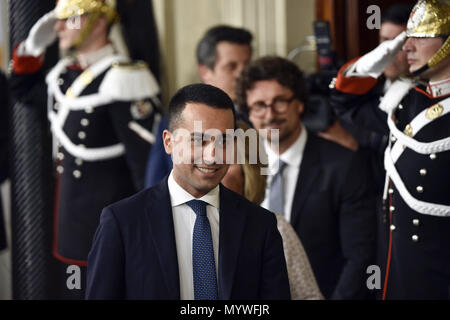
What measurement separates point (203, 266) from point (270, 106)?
0.92 meters

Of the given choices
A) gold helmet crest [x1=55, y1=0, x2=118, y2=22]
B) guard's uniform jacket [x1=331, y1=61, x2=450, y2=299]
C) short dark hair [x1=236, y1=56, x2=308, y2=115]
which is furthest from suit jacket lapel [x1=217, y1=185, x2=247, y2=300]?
gold helmet crest [x1=55, y1=0, x2=118, y2=22]

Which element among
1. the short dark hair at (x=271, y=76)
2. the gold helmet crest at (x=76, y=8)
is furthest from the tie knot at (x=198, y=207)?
the gold helmet crest at (x=76, y=8)

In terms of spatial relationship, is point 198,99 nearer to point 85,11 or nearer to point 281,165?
point 281,165

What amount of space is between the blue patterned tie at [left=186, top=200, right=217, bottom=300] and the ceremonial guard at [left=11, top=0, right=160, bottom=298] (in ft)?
3.91

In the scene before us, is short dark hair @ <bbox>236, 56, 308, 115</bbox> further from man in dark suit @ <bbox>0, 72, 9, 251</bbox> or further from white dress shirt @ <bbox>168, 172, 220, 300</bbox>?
man in dark suit @ <bbox>0, 72, 9, 251</bbox>

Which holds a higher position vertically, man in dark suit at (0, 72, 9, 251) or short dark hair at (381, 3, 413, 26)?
short dark hair at (381, 3, 413, 26)

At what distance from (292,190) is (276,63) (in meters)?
0.42

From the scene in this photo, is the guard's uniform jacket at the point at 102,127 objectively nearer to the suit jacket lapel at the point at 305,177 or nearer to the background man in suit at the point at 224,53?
the background man in suit at the point at 224,53

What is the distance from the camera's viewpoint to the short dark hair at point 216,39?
2615 mm

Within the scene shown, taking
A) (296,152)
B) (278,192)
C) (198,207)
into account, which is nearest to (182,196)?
(198,207)

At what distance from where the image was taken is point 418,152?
1627 millimetres

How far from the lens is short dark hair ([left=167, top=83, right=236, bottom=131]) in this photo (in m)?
1.18

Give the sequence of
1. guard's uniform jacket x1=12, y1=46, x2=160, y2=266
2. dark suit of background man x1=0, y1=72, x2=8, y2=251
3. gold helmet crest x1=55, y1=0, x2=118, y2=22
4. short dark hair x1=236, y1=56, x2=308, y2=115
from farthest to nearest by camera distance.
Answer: dark suit of background man x1=0, y1=72, x2=8, y2=251 → guard's uniform jacket x1=12, y1=46, x2=160, y2=266 → gold helmet crest x1=55, y1=0, x2=118, y2=22 → short dark hair x1=236, y1=56, x2=308, y2=115

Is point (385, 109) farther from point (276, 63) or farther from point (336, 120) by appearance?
point (336, 120)
